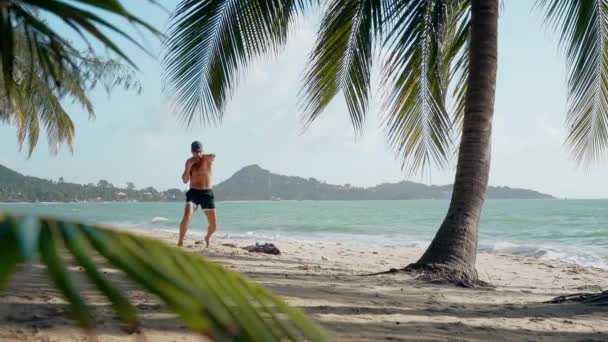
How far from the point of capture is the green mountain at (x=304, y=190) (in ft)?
258

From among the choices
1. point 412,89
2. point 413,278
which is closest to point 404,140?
point 412,89

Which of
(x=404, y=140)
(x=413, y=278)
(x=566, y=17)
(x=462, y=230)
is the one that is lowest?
(x=413, y=278)

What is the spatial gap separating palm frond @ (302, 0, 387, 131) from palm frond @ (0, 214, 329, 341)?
20.1 ft

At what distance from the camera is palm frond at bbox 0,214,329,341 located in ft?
1.68

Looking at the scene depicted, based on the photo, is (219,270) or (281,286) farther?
(281,286)

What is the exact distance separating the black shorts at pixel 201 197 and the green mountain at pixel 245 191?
89.7 ft

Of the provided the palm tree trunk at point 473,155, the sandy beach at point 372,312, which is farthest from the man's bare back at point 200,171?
the palm tree trunk at point 473,155

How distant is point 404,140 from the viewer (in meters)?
7.30

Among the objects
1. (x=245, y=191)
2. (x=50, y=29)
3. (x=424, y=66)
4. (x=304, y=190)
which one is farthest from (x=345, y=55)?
(x=304, y=190)

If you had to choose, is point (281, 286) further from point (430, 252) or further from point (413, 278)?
point (430, 252)

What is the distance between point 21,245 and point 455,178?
599 centimetres

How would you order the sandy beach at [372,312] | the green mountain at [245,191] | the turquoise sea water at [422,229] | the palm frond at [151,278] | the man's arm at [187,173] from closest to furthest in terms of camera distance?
the palm frond at [151,278] → the sandy beach at [372,312] → the man's arm at [187,173] → the turquoise sea water at [422,229] → the green mountain at [245,191]

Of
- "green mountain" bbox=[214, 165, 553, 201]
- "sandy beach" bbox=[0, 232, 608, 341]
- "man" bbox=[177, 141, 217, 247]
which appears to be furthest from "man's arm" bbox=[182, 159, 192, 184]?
"green mountain" bbox=[214, 165, 553, 201]

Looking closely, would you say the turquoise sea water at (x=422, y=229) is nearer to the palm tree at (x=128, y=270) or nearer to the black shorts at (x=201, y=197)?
the palm tree at (x=128, y=270)
